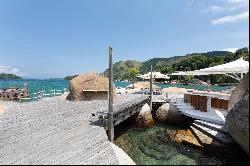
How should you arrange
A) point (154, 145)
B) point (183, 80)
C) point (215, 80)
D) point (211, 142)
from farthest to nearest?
point (183, 80)
point (215, 80)
point (154, 145)
point (211, 142)

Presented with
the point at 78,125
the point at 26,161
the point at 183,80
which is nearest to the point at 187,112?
the point at 78,125

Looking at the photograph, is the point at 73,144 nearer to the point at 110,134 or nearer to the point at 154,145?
the point at 110,134

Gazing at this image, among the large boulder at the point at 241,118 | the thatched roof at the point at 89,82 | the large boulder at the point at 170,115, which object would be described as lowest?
the large boulder at the point at 170,115

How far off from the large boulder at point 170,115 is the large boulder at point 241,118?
8036mm

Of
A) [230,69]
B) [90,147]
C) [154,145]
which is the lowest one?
[154,145]

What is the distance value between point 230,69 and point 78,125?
981 cm

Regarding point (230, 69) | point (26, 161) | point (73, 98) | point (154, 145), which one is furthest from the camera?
point (73, 98)

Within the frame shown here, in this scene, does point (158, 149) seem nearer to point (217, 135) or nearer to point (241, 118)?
point (217, 135)

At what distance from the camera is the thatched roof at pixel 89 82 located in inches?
895

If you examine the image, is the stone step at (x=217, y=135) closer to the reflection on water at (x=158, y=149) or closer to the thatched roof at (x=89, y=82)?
the reflection on water at (x=158, y=149)

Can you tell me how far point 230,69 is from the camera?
15.5 metres

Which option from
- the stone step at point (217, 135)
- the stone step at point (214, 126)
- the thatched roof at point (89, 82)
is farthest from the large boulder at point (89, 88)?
the stone step at point (217, 135)

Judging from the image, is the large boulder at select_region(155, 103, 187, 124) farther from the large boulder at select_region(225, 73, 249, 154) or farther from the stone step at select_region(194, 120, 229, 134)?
the large boulder at select_region(225, 73, 249, 154)

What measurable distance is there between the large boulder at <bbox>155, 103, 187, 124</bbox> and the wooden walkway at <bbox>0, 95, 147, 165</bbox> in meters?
5.27
